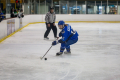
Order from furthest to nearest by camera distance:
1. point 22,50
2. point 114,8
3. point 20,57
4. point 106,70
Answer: point 114,8 < point 22,50 < point 20,57 < point 106,70

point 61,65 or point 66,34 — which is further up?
point 66,34

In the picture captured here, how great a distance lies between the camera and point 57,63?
5.87 meters

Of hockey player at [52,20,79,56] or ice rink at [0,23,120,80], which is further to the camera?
hockey player at [52,20,79,56]

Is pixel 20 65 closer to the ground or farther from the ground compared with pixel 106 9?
closer to the ground

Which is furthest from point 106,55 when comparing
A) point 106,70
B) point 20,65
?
point 20,65

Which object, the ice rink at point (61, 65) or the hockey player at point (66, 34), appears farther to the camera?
the hockey player at point (66, 34)

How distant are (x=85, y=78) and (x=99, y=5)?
22.4 metres

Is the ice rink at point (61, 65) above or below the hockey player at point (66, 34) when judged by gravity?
below

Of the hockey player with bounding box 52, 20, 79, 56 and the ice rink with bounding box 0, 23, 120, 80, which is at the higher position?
the hockey player with bounding box 52, 20, 79, 56

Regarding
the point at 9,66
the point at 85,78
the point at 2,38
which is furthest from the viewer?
the point at 2,38

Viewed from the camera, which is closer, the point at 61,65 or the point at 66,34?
the point at 61,65

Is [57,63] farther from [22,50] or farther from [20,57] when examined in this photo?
[22,50]

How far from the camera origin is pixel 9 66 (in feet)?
18.2

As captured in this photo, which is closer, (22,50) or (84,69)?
(84,69)
